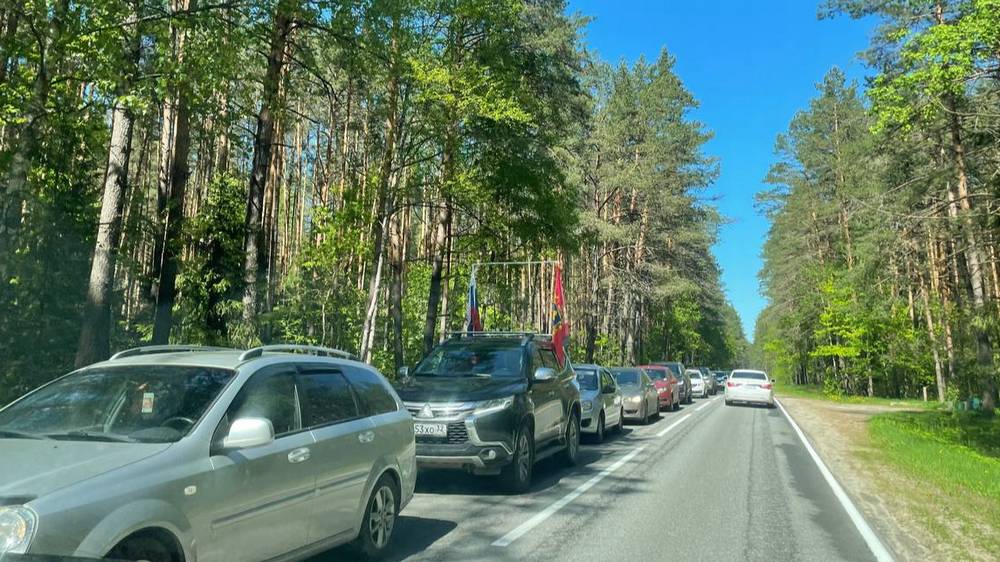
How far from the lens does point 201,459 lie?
4211mm

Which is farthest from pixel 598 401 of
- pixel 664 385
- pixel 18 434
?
pixel 664 385

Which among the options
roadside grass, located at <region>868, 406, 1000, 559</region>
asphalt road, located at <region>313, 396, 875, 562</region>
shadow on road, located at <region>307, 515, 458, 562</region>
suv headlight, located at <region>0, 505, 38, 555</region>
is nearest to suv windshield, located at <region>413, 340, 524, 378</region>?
asphalt road, located at <region>313, 396, 875, 562</region>

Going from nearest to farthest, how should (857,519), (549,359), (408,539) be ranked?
(408,539), (857,519), (549,359)

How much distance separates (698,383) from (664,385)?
15.7m

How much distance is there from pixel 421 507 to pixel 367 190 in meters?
12.2

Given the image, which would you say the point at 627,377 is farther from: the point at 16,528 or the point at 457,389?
the point at 16,528

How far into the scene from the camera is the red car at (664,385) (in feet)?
87.6

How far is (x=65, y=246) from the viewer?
18750mm

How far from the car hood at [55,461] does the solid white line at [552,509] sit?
143 inches

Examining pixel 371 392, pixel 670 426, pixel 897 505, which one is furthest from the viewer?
pixel 670 426

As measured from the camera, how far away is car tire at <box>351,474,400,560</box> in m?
5.88

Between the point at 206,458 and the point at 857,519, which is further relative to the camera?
the point at 857,519

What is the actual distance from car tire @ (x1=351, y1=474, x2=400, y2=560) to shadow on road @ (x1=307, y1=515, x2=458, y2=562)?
107 mm

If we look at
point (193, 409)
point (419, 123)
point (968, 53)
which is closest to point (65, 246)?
point (419, 123)
